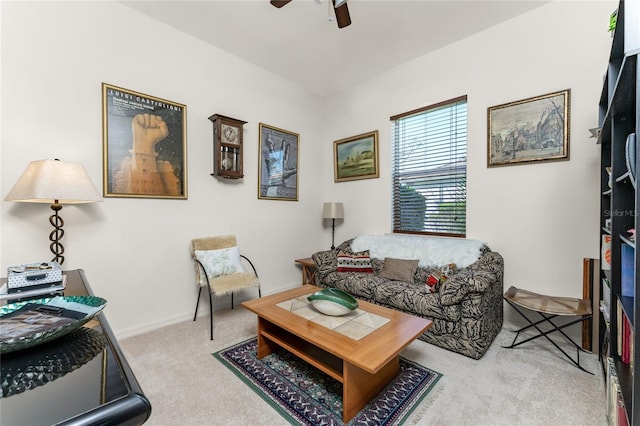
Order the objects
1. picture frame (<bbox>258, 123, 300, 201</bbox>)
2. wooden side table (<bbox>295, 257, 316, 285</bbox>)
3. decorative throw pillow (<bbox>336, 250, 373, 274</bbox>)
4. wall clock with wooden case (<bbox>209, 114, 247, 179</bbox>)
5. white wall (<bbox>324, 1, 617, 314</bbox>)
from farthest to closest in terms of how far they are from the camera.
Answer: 1. wooden side table (<bbox>295, 257, 316, 285</bbox>)
2. picture frame (<bbox>258, 123, 300, 201</bbox>)
3. decorative throw pillow (<bbox>336, 250, 373, 274</bbox>)
4. wall clock with wooden case (<bbox>209, 114, 247, 179</bbox>)
5. white wall (<bbox>324, 1, 617, 314</bbox>)

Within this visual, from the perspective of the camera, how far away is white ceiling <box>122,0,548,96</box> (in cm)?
256

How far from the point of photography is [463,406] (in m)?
1.67

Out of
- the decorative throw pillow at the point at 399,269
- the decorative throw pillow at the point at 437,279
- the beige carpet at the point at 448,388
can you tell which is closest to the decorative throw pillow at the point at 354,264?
the decorative throw pillow at the point at 399,269

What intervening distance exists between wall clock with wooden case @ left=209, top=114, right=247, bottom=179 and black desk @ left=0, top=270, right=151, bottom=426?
2621 millimetres

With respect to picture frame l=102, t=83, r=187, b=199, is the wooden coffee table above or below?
below

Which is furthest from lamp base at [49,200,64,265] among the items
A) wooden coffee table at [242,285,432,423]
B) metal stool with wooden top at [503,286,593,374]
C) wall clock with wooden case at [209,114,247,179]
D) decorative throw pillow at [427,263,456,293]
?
metal stool with wooden top at [503,286,593,374]

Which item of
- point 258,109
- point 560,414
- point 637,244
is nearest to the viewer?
point 637,244

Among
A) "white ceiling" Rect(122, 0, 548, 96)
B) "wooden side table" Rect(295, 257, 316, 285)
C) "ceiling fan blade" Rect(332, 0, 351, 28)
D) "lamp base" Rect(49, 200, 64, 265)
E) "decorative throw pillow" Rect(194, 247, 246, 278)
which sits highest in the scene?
"white ceiling" Rect(122, 0, 548, 96)

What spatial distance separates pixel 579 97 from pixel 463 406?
2.71m

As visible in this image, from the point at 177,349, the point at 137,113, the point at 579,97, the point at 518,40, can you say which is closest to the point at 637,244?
the point at 579,97

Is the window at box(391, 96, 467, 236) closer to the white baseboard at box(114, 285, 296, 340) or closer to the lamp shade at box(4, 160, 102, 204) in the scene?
the white baseboard at box(114, 285, 296, 340)

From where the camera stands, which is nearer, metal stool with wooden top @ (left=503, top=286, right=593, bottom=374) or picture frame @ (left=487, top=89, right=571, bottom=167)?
metal stool with wooden top @ (left=503, top=286, right=593, bottom=374)

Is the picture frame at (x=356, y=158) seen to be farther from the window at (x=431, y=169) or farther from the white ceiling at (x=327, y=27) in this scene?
the white ceiling at (x=327, y=27)

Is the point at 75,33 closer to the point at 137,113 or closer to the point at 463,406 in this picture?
the point at 137,113
